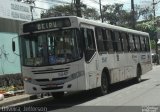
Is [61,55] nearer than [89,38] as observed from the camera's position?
Yes

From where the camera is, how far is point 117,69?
20422 millimetres

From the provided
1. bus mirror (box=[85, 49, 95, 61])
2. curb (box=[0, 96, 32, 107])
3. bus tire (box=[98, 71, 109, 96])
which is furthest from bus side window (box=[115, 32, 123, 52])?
curb (box=[0, 96, 32, 107])

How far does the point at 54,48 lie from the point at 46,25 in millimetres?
933

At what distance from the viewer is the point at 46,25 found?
16.2 metres

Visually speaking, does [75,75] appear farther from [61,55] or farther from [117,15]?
[117,15]

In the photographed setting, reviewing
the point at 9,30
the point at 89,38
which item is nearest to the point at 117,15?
the point at 9,30

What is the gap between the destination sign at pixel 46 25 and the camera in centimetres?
1603

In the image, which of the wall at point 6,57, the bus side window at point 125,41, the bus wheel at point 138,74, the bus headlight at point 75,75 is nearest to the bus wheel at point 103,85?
the bus headlight at point 75,75

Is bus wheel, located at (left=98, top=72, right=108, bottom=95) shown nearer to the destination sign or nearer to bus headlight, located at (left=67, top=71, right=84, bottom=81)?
bus headlight, located at (left=67, top=71, right=84, bottom=81)

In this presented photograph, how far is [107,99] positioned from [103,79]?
1939 millimetres

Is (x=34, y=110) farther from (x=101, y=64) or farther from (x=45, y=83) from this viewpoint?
(x=101, y=64)

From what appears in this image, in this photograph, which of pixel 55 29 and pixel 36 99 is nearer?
pixel 55 29

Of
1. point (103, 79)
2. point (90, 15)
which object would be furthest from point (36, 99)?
point (90, 15)

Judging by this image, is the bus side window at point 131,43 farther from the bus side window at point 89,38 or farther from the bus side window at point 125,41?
the bus side window at point 89,38
